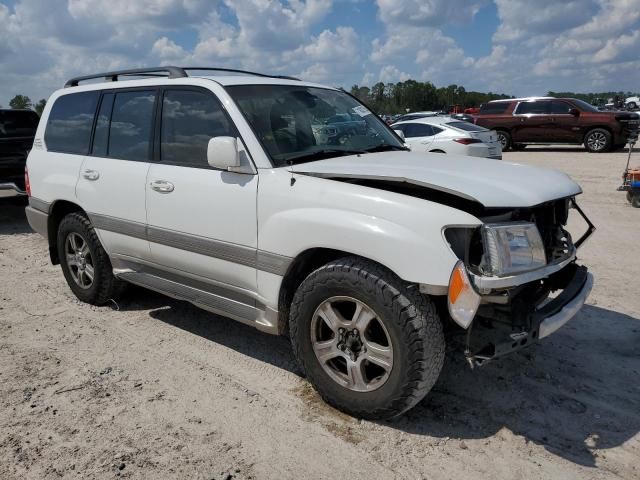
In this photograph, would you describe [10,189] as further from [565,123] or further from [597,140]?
[597,140]

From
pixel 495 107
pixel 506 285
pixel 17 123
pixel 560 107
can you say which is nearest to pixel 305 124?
pixel 506 285

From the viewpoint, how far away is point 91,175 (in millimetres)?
4660

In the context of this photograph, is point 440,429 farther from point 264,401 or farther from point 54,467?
point 54,467

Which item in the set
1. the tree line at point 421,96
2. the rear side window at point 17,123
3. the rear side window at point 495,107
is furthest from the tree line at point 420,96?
the rear side window at point 17,123

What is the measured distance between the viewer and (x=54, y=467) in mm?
2852

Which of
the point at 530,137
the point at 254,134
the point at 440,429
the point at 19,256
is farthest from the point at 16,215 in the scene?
the point at 530,137

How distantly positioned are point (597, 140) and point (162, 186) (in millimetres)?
18320

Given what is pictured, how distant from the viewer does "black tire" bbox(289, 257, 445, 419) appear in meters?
2.85

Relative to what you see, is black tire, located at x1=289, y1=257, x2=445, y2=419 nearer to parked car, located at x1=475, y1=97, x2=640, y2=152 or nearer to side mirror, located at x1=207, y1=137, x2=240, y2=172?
side mirror, located at x1=207, y1=137, x2=240, y2=172

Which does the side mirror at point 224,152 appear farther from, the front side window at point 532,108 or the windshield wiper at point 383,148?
the front side window at point 532,108

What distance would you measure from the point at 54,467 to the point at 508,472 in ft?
7.69

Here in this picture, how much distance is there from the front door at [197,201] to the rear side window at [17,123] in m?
7.38

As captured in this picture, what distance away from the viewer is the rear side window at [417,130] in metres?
14.2

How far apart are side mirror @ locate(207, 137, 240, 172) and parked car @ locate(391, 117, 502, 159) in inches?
404
